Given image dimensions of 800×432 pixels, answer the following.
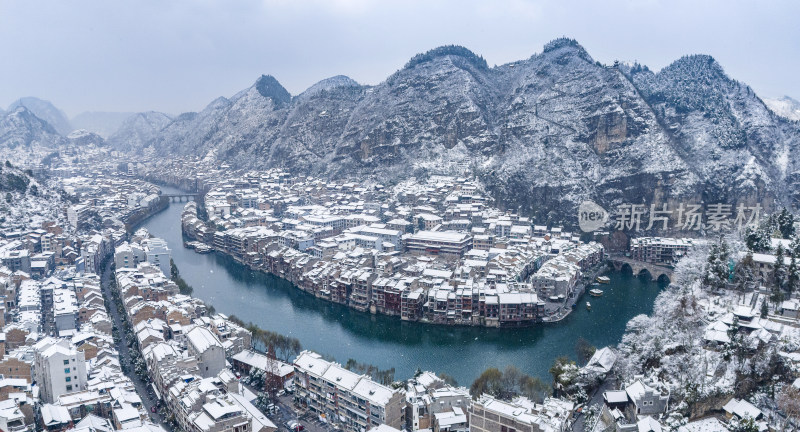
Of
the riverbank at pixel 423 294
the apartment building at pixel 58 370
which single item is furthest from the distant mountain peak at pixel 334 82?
the apartment building at pixel 58 370

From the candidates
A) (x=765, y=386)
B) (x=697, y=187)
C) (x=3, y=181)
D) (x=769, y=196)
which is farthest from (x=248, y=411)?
(x=769, y=196)

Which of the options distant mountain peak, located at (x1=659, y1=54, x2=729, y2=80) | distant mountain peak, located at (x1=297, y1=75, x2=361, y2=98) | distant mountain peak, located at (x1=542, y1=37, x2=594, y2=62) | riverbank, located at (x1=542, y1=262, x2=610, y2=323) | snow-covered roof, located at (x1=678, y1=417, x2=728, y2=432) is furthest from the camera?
distant mountain peak, located at (x1=297, y1=75, x2=361, y2=98)

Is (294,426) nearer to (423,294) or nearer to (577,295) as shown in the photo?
(423,294)

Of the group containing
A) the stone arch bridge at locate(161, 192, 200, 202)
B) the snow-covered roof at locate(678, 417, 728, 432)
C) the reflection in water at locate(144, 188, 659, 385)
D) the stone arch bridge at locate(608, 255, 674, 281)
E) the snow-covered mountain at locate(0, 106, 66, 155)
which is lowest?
the reflection in water at locate(144, 188, 659, 385)

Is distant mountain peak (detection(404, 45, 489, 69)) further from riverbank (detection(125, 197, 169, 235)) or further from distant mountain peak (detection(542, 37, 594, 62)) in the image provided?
riverbank (detection(125, 197, 169, 235))

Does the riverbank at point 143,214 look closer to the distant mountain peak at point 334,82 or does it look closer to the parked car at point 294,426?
the parked car at point 294,426

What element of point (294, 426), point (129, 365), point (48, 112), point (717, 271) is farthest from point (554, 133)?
point (48, 112)

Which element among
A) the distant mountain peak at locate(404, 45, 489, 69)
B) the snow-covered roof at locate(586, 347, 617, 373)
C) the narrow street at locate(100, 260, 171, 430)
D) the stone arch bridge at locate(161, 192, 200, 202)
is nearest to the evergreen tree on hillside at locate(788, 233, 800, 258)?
the snow-covered roof at locate(586, 347, 617, 373)
